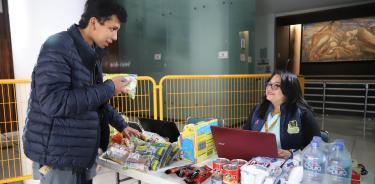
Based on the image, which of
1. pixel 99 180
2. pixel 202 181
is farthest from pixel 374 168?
pixel 99 180

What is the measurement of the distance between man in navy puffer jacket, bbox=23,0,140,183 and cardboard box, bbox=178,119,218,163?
467mm

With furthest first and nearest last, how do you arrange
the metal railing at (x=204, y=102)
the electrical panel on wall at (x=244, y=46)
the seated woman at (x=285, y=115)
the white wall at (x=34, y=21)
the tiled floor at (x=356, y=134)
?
the electrical panel on wall at (x=244, y=46) < the tiled floor at (x=356, y=134) < the metal railing at (x=204, y=102) < the white wall at (x=34, y=21) < the seated woman at (x=285, y=115)

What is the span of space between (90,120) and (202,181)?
0.61 metres

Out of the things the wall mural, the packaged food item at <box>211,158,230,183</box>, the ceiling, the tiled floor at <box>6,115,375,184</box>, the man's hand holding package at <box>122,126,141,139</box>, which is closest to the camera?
the packaged food item at <box>211,158,230,183</box>

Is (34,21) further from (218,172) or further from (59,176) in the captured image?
(218,172)

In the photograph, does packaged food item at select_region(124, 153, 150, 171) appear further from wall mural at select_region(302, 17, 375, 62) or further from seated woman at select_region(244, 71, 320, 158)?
wall mural at select_region(302, 17, 375, 62)

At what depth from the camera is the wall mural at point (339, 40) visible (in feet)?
21.6

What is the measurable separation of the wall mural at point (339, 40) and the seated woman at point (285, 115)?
5958 mm

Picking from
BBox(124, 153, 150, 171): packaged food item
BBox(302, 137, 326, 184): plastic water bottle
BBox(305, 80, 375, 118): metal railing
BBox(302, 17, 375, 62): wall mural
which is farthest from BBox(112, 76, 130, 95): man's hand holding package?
BBox(302, 17, 375, 62): wall mural

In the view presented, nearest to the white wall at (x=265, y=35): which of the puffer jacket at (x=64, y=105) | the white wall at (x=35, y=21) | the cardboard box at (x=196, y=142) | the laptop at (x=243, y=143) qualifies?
the white wall at (x=35, y=21)

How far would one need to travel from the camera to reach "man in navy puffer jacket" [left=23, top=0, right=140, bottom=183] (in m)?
1.15

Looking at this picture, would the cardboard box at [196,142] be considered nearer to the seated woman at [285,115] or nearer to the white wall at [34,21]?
the seated woman at [285,115]

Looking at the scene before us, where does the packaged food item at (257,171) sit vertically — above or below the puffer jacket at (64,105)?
below

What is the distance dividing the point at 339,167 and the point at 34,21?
2922mm
